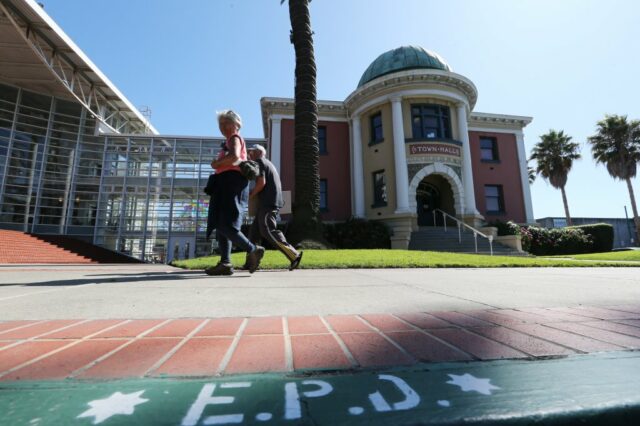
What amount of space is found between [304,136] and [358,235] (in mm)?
4857

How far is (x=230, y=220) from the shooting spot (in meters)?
3.80

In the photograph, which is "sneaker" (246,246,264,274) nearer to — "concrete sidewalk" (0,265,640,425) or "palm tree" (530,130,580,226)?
"concrete sidewalk" (0,265,640,425)

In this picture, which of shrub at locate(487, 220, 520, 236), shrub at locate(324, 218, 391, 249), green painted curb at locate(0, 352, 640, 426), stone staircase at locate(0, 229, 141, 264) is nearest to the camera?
green painted curb at locate(0, 352, 640, 426)

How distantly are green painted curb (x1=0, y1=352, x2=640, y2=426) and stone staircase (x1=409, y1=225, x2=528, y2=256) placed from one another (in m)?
12.7

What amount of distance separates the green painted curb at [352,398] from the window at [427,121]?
17.0 metres

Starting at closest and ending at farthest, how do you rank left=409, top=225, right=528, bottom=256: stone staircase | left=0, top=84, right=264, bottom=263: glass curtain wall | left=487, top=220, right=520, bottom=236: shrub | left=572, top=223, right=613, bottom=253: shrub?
left=409, top=225, right=528, bottom=256: stone staircase
left=487, top=220, right=520, bottom=236: shrub
left=572, top=223, right=613, bottom=253: shrub
left=0, top=84, right=264, bottom=263: glass curtain wall

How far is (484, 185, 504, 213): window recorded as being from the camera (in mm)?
19047

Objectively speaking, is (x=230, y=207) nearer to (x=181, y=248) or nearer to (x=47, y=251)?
(x=47, y=251)

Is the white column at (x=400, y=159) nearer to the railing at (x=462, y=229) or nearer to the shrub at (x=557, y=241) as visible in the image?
the railing at (x=462, y=229)

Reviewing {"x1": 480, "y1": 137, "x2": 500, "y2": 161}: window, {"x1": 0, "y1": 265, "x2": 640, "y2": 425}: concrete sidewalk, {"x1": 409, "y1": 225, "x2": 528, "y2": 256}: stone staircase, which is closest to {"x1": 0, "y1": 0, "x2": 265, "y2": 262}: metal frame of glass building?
{"x1": 409, "y1": 225, "x2": 528, "y2": 256}: stone staircase

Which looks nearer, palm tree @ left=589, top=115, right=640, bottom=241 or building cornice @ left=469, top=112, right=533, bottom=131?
building cornice @ left=469, top=112, right=533, bottom=131

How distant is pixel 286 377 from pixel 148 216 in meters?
20.8

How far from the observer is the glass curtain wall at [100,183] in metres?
18.6

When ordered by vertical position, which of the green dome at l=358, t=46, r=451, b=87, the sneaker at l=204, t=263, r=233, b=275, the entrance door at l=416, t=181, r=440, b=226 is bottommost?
the sneaker at l=204, t=263, r=233, b=275
